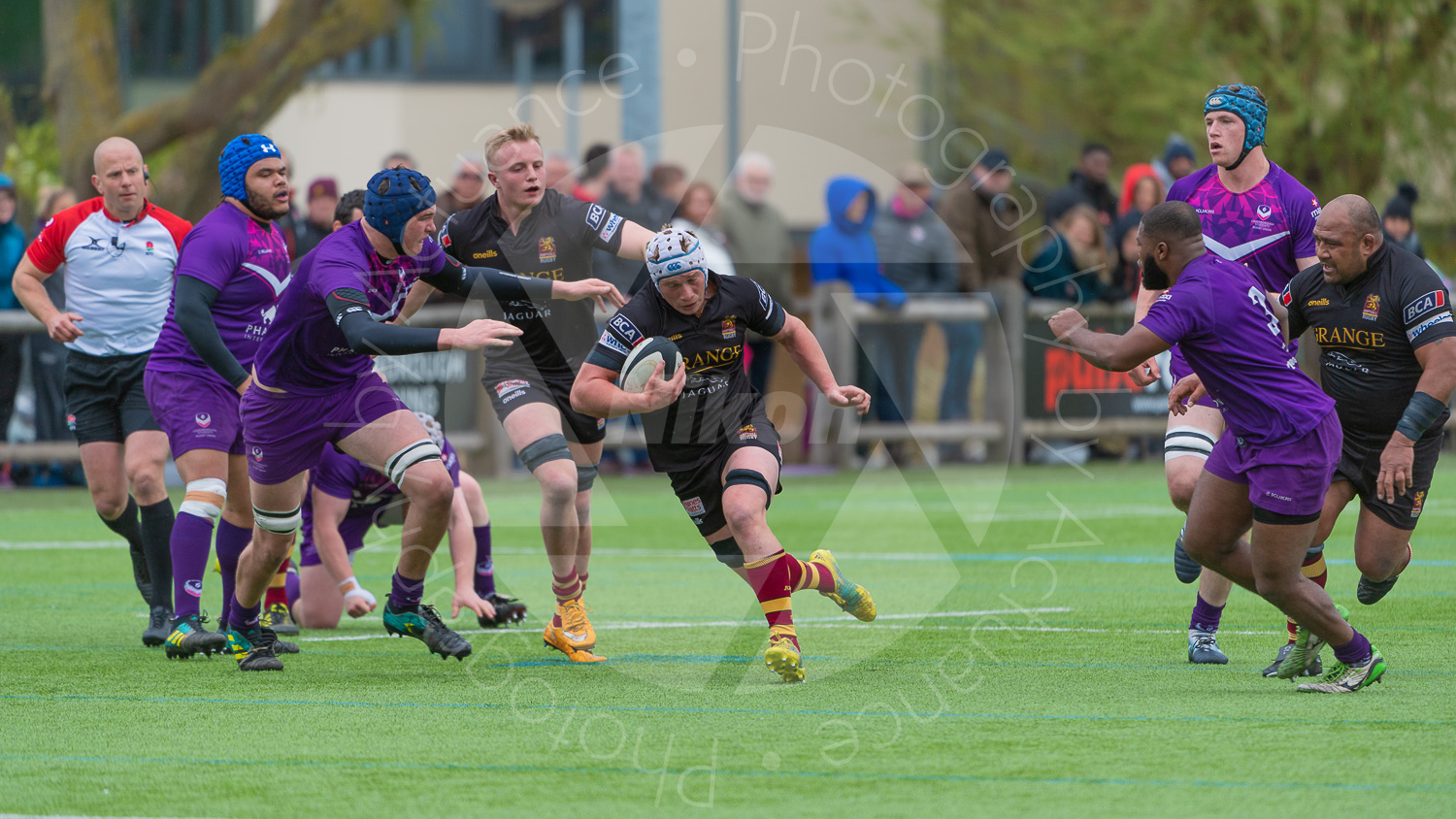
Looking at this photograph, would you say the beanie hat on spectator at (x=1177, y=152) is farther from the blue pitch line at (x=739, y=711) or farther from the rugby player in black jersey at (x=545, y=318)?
the blue pitch line at (x=739, y=711)

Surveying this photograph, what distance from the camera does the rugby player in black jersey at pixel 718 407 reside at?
23.1 feet

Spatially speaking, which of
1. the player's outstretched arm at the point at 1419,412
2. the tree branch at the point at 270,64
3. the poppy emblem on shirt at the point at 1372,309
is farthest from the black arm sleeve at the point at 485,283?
the tree branch at the point at 270,64

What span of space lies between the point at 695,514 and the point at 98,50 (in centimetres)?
1368

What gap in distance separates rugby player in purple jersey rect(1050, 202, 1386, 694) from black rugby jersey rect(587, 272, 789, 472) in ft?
5.00

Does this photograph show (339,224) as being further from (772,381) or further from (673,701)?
(772,381)

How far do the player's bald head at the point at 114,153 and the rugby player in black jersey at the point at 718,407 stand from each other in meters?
2.72

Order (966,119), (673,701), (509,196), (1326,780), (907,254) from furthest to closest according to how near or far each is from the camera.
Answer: (966,119), (907,254), (509,196), (673,701), (1326,780)

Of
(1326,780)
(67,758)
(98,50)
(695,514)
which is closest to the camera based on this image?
(1326,780)

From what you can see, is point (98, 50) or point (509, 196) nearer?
point (509, 196)

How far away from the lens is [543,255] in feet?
27.5

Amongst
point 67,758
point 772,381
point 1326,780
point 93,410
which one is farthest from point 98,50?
point 1326,780

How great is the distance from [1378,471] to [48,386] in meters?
11.8

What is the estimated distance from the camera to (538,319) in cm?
850

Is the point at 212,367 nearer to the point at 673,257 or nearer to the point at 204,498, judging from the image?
the point at 204,498
